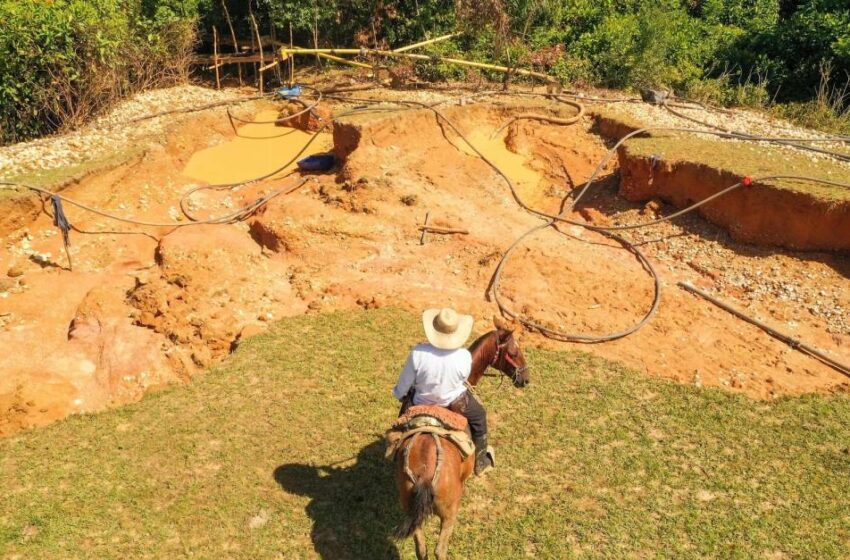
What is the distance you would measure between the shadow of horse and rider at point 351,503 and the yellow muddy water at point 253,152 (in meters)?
9.00

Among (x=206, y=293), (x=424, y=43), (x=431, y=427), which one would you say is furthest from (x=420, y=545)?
(x=424, y=43)

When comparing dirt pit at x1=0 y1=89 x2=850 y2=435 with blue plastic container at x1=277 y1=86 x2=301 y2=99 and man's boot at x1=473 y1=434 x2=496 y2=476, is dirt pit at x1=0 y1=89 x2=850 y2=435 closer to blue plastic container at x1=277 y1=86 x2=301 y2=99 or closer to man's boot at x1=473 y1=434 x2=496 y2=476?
man's boot at x1=473 y1=434 x2=496 y2=476

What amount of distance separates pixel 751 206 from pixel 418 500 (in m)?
8.27

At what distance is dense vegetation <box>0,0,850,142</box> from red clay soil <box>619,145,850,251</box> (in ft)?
17.4

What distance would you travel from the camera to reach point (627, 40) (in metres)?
16.2

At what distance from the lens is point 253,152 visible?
47.7 feet

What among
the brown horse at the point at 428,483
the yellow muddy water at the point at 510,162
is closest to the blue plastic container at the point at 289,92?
the yellow muddy water at the point at 510,162

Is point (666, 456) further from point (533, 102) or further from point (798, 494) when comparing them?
point (533, 102)

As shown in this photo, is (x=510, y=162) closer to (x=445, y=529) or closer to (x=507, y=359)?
(x=507, y=359)

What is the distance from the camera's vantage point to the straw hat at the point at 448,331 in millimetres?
5141

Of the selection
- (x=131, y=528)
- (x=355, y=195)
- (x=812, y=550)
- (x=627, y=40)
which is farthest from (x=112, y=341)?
(x=627, y=40)

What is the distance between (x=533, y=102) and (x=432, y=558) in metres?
11.8

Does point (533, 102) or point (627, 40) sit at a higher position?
point (627, 40)

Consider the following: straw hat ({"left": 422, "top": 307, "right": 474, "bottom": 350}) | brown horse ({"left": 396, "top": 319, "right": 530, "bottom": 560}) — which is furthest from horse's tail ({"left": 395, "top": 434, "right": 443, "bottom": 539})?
straw hat ({"left": 422, "top": 307, "right": 474, "bottom": 350})
